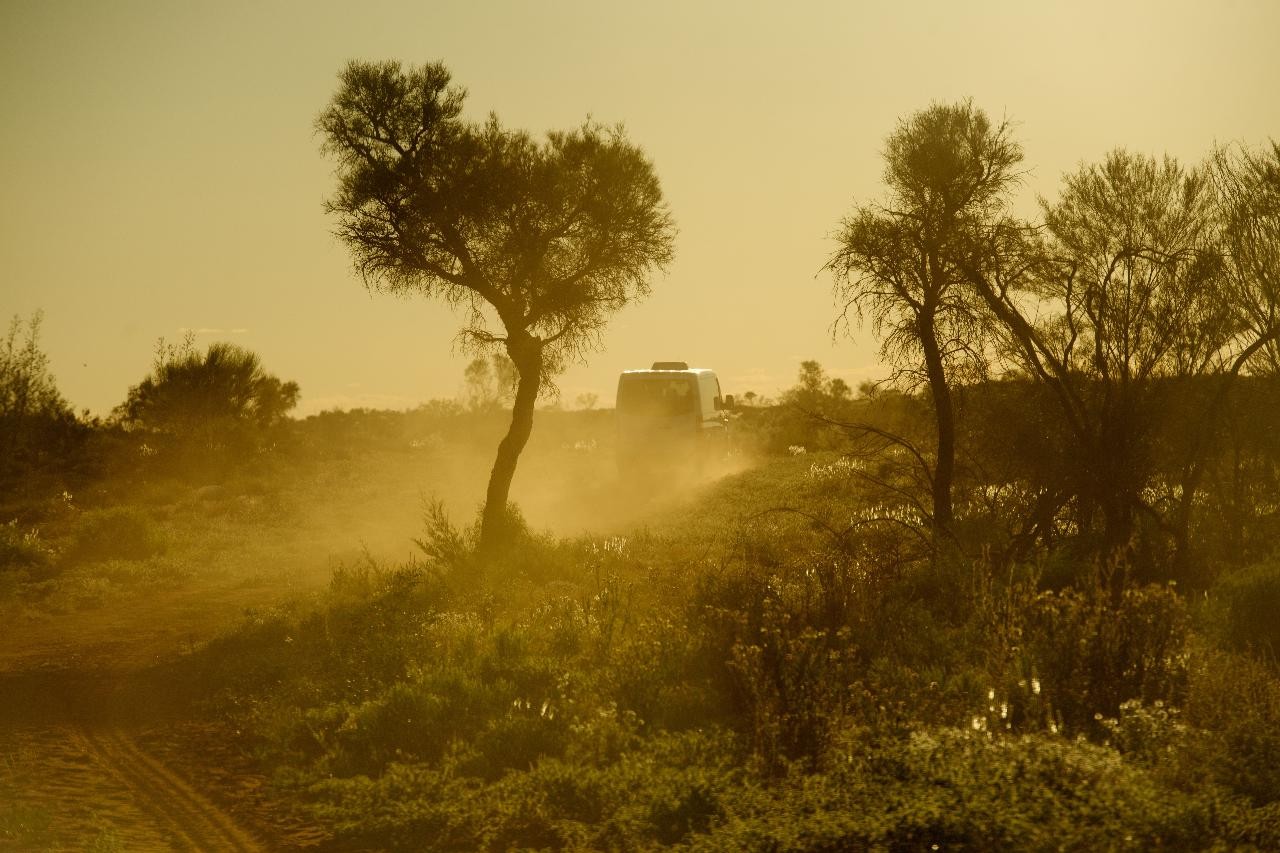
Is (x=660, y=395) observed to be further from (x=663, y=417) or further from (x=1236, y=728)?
(x=1236, y=728)

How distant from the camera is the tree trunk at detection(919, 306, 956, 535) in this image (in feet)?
46.6

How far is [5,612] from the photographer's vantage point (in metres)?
12.8

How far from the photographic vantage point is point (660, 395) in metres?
24.5

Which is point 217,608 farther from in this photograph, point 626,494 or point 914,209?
point 626,494

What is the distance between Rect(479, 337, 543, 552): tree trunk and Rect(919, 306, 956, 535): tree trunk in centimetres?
594

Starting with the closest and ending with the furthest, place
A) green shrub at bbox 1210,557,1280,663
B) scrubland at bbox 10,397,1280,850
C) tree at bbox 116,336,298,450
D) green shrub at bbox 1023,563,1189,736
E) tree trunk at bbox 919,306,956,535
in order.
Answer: scrubland at bbox 10,397,1280,850 → green shrub at bbox 1023,563,1189,736 → green shrub at bbox 1210,557,1280,663 → tree trunk at bbox 919,306,956,535 → tree at bbox 116,336,298,450

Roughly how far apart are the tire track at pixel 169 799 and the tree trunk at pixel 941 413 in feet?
33.9

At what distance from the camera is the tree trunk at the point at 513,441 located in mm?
15594

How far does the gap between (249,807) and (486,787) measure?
1546 mm

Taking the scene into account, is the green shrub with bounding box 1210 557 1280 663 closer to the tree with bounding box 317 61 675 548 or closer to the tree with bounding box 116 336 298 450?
the tree with bounding box 317 61 675 548

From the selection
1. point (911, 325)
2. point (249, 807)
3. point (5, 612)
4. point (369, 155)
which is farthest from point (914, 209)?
point (5, 612)

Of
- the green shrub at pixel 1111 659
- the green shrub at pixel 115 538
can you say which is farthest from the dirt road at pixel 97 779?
the green shrub at pixel 115 538

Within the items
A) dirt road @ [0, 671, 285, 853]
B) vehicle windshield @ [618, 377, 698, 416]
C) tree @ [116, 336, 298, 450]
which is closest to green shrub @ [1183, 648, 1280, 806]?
dirt road @ [0, 671, 285, 853]

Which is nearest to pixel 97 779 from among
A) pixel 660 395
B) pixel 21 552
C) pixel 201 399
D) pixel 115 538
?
pixel 21 552
